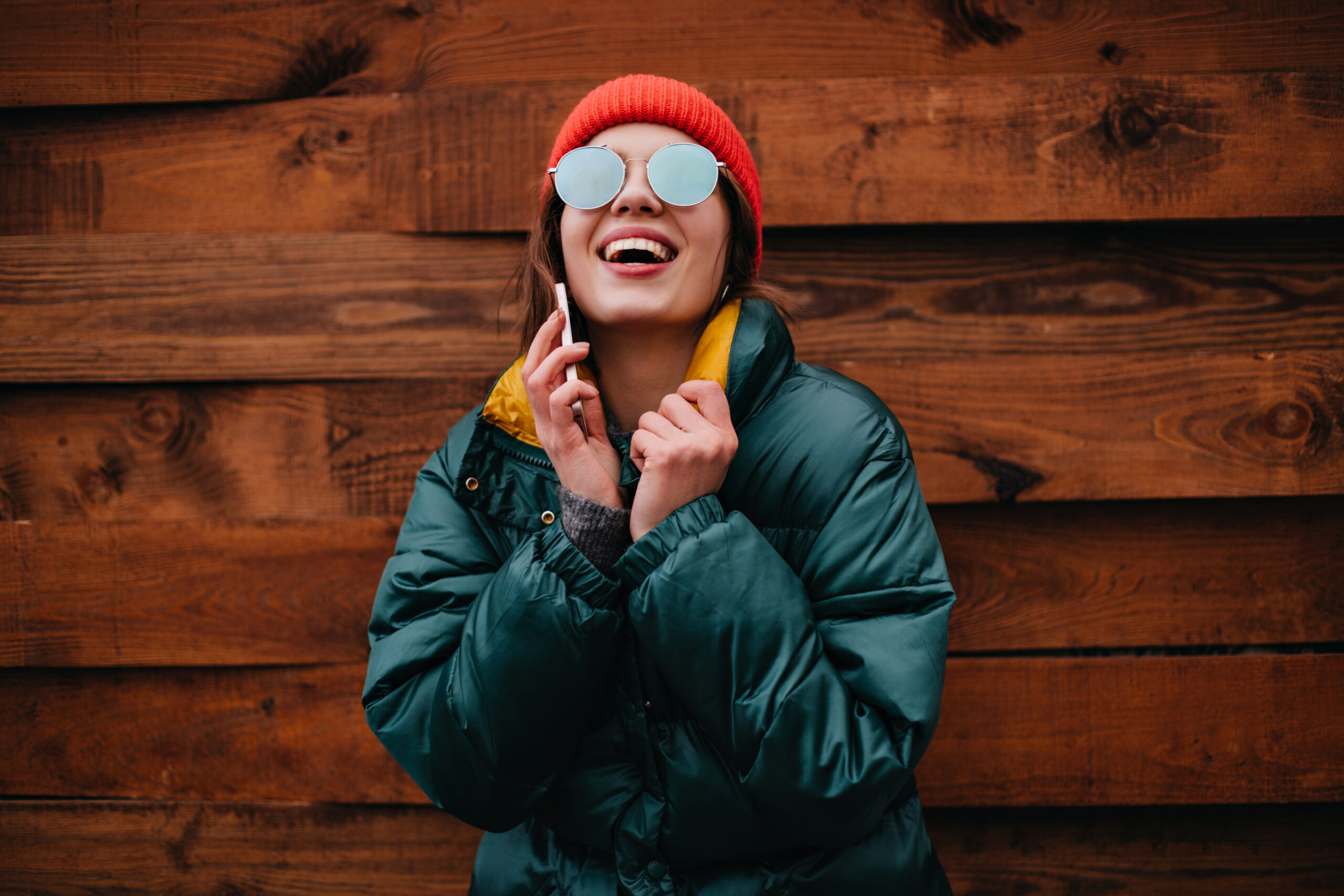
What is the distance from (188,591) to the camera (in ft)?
6.00

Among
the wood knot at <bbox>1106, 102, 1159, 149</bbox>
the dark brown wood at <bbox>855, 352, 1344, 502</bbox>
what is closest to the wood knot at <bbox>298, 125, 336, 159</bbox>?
the dark brown wood at <bbox>855, 352, 1344, 502</bbox>

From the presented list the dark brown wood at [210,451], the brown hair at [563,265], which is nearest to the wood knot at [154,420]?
the dark brown wood at [210,451]

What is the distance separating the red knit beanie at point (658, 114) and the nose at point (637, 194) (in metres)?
0.10

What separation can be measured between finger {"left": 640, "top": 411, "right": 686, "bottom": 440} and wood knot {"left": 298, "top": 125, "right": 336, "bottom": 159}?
1181 mm

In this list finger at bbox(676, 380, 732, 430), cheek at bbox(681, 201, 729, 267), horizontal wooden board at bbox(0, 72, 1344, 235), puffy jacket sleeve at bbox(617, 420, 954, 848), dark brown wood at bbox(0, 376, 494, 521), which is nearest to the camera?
puffy jacket sleeve at bbox(617, 420, 954, 848)

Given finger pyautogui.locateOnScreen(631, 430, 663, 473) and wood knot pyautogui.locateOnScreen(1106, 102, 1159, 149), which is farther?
wood knot pyautogui.locateOnScreen(1106, 102, 1159, 149)

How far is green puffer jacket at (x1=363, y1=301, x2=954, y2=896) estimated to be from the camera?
42.6 inches

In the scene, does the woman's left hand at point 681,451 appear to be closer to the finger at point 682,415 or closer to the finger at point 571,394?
the finger at point 682,415

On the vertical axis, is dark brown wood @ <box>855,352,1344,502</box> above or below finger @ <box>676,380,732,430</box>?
below

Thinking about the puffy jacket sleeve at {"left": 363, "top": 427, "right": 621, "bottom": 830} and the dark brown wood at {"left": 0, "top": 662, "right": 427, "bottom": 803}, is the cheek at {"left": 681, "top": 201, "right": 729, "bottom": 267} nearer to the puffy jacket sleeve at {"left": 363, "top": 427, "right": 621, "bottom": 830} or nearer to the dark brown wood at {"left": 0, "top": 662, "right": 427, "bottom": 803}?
the puffy jacket sleeve at {"left": 363, "top": 427, "right": 621, "bottom": 830}

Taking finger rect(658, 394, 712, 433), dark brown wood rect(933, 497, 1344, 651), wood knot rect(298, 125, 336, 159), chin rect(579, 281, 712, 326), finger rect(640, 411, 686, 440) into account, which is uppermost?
wood knot rect(298, 125, 336, 159)

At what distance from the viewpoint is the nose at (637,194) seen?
1263 millimetres

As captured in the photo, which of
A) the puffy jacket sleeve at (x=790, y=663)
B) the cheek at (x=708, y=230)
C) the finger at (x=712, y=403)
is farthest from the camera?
the cheek at (x=708, y=230)

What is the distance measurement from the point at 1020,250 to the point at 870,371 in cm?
46
